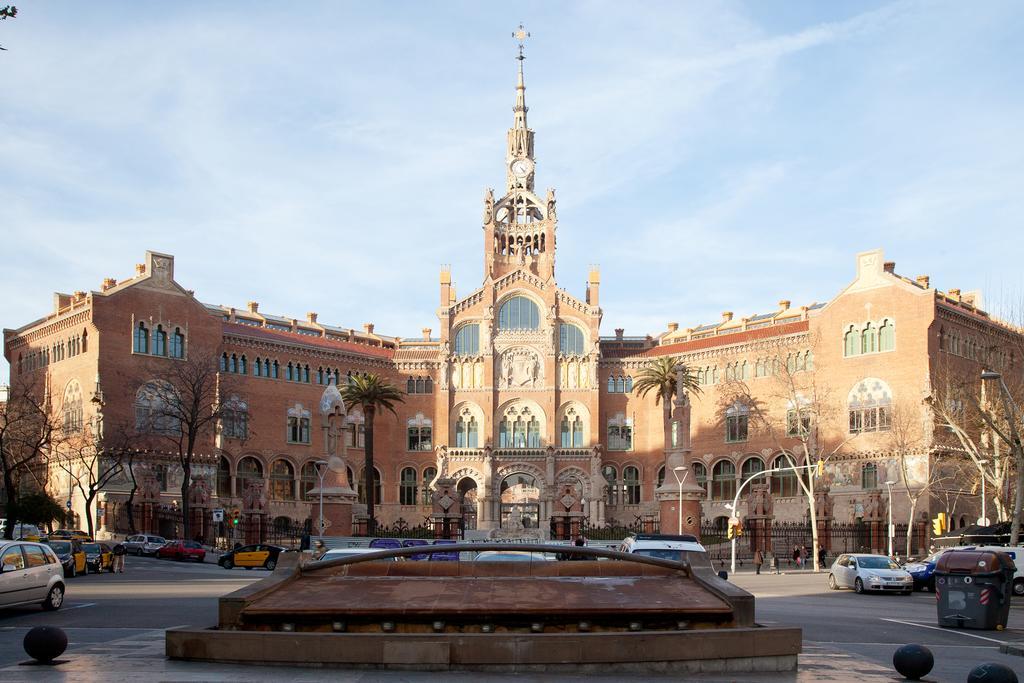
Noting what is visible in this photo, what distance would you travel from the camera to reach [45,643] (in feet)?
49.3

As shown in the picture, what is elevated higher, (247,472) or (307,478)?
(247,472)

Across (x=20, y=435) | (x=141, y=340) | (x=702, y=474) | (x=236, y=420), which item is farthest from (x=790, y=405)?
(x=20, y=435)

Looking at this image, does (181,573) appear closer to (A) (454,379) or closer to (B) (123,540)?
(B) (123,540)

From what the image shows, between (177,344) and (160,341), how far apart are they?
1.15 m

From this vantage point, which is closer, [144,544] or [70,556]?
[70,556]

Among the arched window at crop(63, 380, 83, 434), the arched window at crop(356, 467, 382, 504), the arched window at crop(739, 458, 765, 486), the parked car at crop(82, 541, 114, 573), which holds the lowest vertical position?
the parked car at crop(82, 541, 114, 573)

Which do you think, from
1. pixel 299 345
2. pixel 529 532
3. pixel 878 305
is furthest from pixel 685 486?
pixel 299 345

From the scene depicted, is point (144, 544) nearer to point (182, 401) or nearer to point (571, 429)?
point (182, 401)

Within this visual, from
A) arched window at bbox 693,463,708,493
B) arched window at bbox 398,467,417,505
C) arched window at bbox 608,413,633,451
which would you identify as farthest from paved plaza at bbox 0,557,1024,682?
arched window at bbox 398,467,417,505

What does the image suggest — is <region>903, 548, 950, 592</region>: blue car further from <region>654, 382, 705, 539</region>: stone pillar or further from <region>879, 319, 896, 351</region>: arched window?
<region>879, 319, 896, 351</region>: arched window

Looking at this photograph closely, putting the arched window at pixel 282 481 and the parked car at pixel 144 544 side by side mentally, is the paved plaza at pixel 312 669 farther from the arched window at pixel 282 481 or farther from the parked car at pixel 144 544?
the arched window at pixel 282 481

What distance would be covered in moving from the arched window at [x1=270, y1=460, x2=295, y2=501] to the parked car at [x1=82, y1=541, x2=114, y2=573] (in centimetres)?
3454

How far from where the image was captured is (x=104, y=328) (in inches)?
2894

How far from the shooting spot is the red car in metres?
58.6
